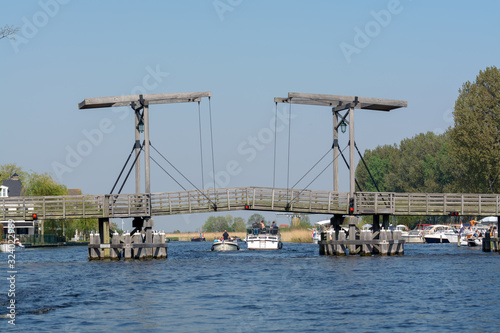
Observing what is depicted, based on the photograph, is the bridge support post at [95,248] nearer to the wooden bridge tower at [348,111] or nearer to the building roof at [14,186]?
the wooden bridge tower at [348,111]

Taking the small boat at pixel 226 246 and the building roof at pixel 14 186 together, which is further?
the building roof at pixel 14 186

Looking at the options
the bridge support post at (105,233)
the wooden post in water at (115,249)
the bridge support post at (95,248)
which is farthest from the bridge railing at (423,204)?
the bridge support post at (95,248)

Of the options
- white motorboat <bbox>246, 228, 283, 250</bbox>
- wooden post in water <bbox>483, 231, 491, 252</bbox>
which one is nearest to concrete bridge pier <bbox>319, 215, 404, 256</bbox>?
wooden post in water <bbox>483, 231, 491, 252</bbox>

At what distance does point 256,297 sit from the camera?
Answer: 80.1 feet

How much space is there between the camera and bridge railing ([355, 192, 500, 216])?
139 ft

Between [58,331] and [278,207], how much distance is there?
24.4m

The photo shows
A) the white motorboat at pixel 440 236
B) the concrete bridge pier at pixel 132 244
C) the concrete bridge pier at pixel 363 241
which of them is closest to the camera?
the concrete bridge pier at pixel 132 244

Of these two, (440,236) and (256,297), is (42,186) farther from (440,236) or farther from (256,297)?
(256,297)

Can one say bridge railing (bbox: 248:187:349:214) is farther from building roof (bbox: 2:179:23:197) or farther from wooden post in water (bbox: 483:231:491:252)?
building roof (bbox: 2:179:23:197)

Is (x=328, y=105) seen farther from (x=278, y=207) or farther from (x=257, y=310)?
(x=257, y=310)

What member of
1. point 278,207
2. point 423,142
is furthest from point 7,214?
point 423,142

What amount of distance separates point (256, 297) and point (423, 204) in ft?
74.8

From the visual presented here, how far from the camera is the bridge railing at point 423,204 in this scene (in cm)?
4225

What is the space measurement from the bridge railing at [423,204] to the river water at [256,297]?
5.09 m
